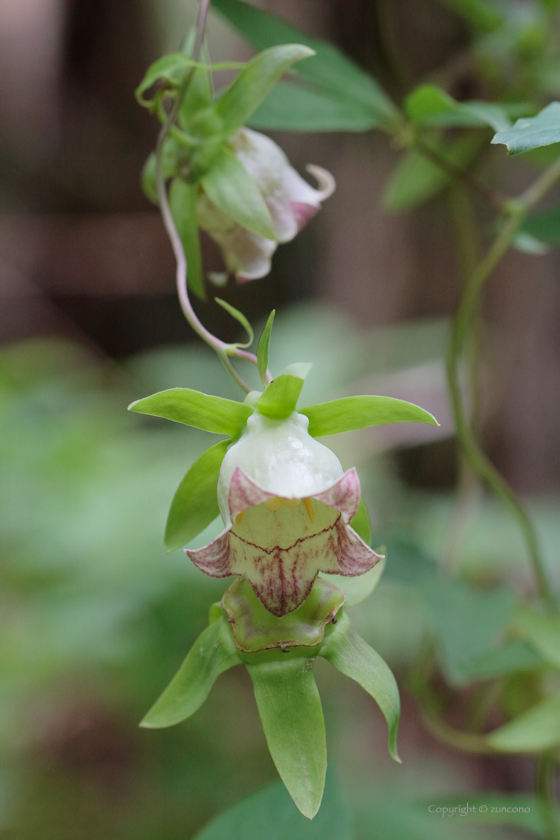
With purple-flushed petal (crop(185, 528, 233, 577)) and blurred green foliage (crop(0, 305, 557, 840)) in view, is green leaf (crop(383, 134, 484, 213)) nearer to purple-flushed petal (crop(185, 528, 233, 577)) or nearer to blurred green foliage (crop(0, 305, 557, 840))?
blurred green foliage (crop(0, 305, 557, 840))

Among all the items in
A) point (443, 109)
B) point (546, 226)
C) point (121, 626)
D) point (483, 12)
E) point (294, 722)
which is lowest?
point (121, 626)

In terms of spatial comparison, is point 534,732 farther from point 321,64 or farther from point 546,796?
point 321,64

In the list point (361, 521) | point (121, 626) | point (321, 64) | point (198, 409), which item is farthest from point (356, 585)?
point (121, 626)

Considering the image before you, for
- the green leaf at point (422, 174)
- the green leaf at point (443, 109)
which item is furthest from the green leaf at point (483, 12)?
the green leaf at point (443, 109)

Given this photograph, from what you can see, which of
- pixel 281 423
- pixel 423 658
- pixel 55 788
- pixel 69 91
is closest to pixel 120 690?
pixel 55 788

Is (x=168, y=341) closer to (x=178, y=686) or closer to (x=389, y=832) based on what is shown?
(x=389, y=832)
